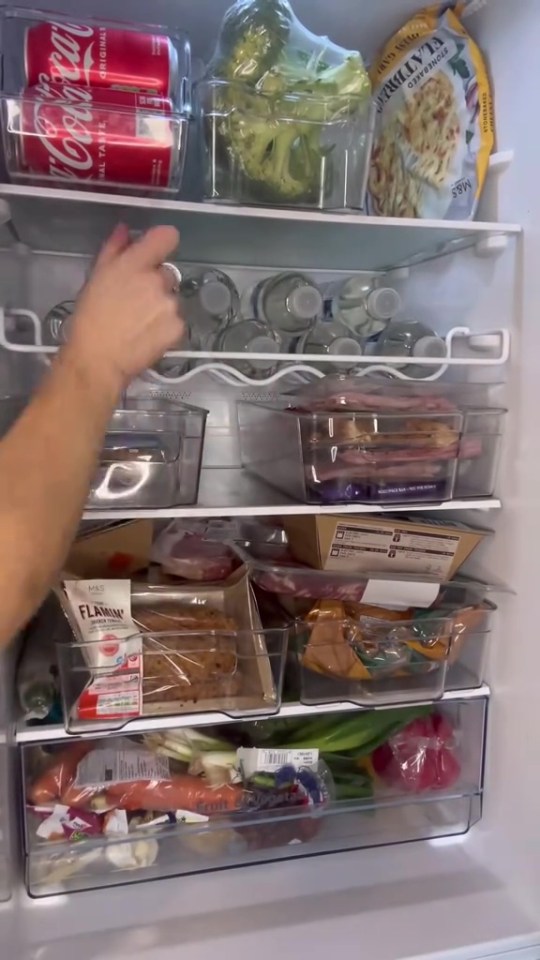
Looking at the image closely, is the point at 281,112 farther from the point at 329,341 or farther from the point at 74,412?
the point at 74,412

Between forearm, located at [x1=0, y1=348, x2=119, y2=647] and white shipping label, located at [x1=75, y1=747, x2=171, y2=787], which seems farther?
white shipping label, located at [x1=75, y1=747, x2=171, y2=787]

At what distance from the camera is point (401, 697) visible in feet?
3.62

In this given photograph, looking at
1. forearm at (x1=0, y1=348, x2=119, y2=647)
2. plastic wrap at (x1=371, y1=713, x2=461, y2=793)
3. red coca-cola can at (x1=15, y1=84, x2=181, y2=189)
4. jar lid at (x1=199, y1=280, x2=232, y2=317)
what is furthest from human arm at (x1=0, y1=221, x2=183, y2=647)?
plastic wrap at (x1=371, y1=713, x2=461, y2=793)

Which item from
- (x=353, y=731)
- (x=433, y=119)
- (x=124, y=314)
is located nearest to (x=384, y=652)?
(x=353, y=731)

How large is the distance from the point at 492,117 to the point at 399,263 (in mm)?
314

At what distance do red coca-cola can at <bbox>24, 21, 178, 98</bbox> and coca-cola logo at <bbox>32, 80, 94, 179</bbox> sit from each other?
0.01 metres

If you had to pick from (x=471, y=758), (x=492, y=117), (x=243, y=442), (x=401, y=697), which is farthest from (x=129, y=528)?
(x=492, y=117)

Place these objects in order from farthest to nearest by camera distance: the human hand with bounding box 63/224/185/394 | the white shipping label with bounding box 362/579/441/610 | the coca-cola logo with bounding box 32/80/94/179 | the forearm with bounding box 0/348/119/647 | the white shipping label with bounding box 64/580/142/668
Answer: the white shipping label with bounding box 362/579/441/610
the white shipping label with bounding box 64/580/142/668
the coca-cola logo with bounding box 32/80/94/179
the human hand with bounding box 63/224/185/394
the forearm with bounding box 0/348/119/647

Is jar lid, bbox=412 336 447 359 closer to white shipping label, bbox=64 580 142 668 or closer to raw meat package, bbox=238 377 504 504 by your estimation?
raw meat package, bbox=238 377 504 504

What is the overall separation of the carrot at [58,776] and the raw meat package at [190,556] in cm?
26

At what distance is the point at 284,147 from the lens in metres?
0.95

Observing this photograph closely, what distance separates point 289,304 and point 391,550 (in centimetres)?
36

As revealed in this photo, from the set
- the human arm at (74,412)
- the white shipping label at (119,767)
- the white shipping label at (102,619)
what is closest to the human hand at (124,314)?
the human arm at (74,412)

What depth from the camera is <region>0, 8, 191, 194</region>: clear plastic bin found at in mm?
868
